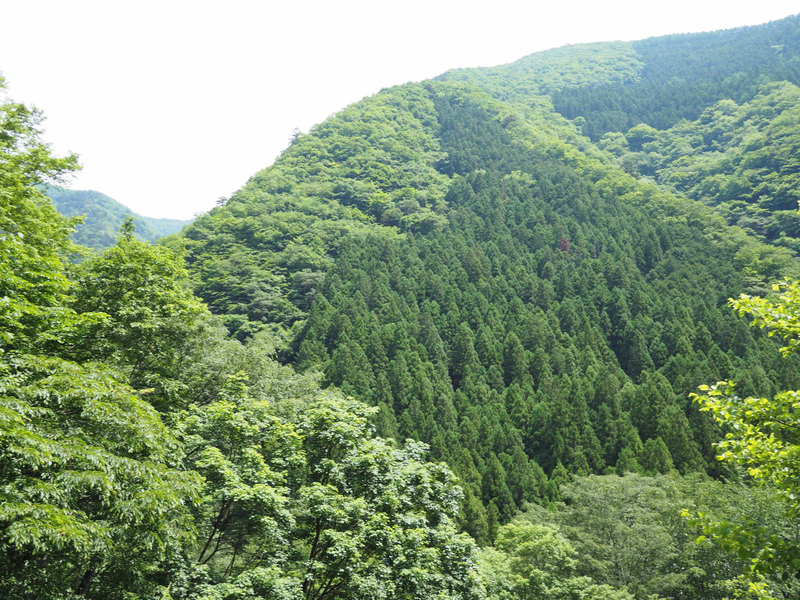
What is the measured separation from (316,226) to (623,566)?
77.4 m

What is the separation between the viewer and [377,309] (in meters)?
72.1

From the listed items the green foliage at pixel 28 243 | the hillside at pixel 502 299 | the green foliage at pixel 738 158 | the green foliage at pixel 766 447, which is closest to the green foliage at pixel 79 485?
the green foliage at pixel 28 243

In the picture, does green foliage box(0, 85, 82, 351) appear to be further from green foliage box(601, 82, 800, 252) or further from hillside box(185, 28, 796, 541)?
green foliage box(601, 82, 800, 252)

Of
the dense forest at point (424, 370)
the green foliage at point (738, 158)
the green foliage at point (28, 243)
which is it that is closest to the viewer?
the dense forest at point (424, 370)

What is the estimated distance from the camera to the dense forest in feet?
36.3

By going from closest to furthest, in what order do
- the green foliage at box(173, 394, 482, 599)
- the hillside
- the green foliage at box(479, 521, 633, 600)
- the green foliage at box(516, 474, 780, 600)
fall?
the green foliage at box(173, 394, 482, 599), the green foliage at box(479, 521, 633, 600), the green foliage at box(516, 474, 780, 600), the hillside

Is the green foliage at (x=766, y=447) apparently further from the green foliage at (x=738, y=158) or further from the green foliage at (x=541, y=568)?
the green foliage at (x=738, y=158)

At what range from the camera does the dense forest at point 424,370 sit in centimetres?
1106

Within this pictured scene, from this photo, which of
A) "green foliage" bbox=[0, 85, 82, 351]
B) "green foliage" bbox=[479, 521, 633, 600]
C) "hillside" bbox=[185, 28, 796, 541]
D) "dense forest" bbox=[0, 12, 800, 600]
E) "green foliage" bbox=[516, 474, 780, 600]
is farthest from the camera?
"hillside" bbox=[185, 28, 796, 541]

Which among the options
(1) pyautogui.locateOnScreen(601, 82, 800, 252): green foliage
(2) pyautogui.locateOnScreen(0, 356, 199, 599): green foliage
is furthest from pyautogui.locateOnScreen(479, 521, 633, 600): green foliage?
(1) pyautogui.locateOnScreen(601, 82, 800, 252): green foliage

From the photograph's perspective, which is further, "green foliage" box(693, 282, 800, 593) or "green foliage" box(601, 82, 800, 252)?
"green foliage" box(601, 82, 800, 252)

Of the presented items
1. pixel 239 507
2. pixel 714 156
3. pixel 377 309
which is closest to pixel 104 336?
pixel 239 507

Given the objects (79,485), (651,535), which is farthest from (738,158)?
(79,485)

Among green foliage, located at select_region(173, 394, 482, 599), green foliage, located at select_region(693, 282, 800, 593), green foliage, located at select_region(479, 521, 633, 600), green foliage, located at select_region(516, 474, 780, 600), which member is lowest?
green foliage, located at select_region(516, 474, 780, 600)
